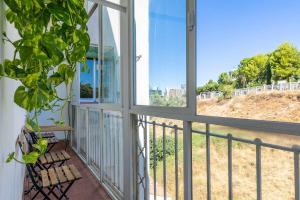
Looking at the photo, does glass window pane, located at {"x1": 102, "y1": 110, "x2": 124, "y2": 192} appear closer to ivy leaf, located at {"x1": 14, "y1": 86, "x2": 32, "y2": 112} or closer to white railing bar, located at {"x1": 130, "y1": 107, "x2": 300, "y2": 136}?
white railing bar, located at {"x1": 130, "y1": 107, "x2": 300, "y2": 136}

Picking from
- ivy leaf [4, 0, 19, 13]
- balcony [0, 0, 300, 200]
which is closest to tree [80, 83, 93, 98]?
balcony [0, 0, 300, 200]

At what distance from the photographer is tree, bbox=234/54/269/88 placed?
1165mm

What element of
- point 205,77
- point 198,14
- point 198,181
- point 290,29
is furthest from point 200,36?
point 198,181

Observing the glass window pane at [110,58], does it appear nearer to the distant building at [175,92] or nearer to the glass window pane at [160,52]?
the glass window pane at [160,52]

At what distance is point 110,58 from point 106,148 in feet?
4.03

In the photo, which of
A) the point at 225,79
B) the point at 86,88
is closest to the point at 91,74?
the point at 86,88

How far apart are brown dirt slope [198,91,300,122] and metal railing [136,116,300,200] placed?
0.13 meters

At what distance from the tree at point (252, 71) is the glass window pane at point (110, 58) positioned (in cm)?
192

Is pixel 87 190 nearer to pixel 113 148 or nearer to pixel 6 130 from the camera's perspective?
pixel 113 148

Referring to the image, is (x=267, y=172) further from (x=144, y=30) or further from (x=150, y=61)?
(x=144, y=30)

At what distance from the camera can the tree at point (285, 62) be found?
1.00 meters

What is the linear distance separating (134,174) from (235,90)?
1.50 m

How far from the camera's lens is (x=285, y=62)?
1076 millimetres

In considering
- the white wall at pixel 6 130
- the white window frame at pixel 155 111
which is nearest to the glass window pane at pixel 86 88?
the white window frame at pixel 155 111
